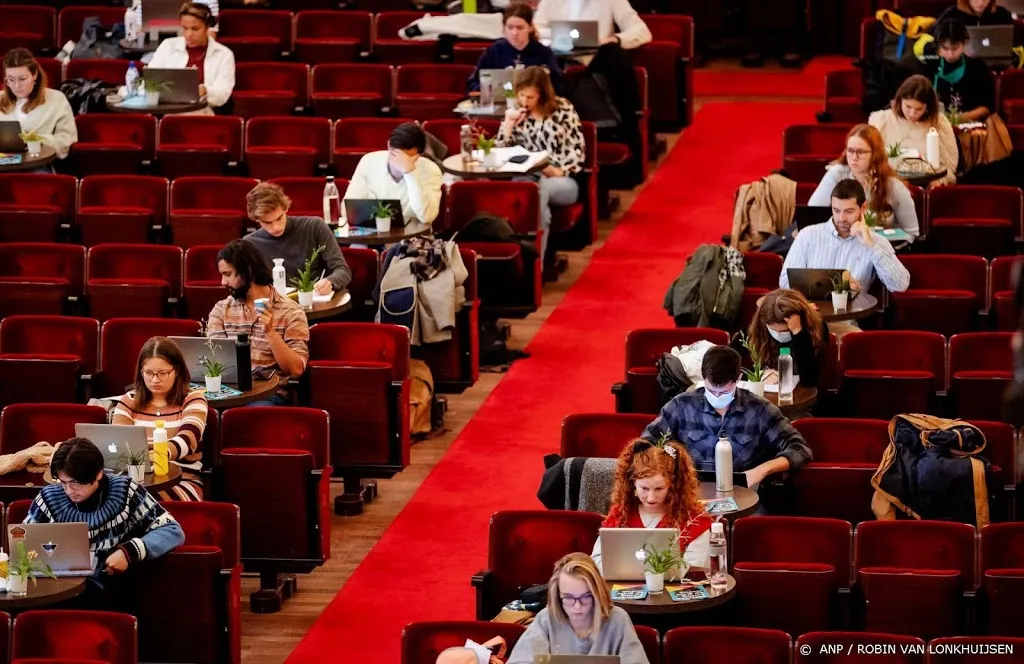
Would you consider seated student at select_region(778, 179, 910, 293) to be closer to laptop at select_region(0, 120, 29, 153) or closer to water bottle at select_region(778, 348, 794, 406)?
water bottle at select_region(778, 348, 794, 406)

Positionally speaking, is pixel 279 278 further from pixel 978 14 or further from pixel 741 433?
pixel 978 14

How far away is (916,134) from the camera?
10.0 meters

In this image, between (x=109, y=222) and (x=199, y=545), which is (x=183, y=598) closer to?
(x=199, y=545)

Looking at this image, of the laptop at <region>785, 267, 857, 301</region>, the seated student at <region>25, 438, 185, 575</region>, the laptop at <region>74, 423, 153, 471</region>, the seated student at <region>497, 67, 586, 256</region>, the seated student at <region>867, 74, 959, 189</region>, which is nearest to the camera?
the seated student at <region>25, 438, 185, 575</region>

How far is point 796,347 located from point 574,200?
11.3 ft

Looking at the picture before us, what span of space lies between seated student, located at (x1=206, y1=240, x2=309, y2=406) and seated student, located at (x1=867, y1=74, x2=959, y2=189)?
3607mm

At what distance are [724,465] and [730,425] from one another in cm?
32

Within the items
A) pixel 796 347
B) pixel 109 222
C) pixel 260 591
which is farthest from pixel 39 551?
pixel 109 222

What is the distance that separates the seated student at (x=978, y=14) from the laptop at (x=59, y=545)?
7039 millimetres

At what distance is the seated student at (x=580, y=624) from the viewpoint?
559cm

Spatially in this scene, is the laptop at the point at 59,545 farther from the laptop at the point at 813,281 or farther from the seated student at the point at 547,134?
the seated student at the point at 547,134

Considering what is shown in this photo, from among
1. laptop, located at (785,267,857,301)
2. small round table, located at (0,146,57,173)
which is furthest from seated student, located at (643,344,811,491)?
small round table, located at (0,146,57,173)

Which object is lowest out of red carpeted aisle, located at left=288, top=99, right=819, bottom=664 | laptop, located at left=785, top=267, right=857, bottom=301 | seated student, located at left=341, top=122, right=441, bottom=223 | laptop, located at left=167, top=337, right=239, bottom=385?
red carpeted aisle, located at left=288, top=99, right=819, bottom=664

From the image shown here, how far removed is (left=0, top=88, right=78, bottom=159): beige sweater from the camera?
1077 centimetres
